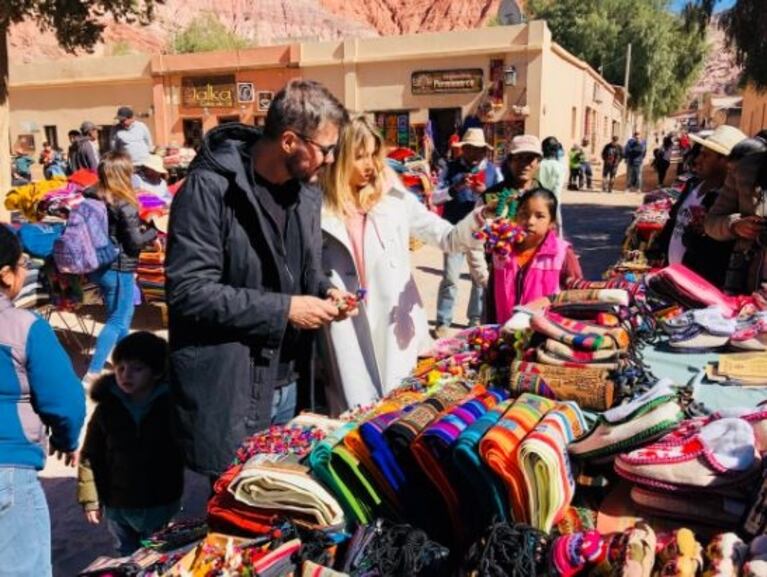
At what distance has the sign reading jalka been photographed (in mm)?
24750

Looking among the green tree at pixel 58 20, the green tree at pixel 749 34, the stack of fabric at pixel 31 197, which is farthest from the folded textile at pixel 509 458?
Answer: the green tree at pixel 749 34

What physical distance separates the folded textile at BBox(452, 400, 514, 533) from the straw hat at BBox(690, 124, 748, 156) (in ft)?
9.56

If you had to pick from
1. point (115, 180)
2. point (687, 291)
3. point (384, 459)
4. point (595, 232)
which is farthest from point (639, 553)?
point (595, 232)

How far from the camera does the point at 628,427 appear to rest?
161 centimetres

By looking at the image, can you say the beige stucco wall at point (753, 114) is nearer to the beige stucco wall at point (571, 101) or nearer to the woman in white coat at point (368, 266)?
the beige stucco wall at point (571, 101)

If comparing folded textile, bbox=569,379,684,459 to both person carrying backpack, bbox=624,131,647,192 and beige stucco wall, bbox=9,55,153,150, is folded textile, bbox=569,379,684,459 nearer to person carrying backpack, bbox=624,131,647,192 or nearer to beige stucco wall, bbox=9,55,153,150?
person carrying backpack, bbox=624,131,647,192

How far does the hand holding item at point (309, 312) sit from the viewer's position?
2.05m

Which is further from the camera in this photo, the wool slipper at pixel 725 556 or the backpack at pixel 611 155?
the backpack at pixel 611 155

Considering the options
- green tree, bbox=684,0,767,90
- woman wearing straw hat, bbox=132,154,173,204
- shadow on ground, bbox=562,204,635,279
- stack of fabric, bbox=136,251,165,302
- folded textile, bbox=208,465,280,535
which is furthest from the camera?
green tree, bbox=684,0,767,90

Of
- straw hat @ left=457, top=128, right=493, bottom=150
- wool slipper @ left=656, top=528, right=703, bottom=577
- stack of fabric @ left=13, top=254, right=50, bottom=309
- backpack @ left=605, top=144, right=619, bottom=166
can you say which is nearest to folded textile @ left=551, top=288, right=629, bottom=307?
wool slipper @ left=656, top=528, right=703, bottom=577

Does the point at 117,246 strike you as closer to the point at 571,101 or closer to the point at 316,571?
the point at 316,571

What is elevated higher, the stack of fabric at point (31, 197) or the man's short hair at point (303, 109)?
the man's short hair at point (303, 109)

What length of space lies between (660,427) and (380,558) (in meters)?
0.71

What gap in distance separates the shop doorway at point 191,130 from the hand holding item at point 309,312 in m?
25.1
